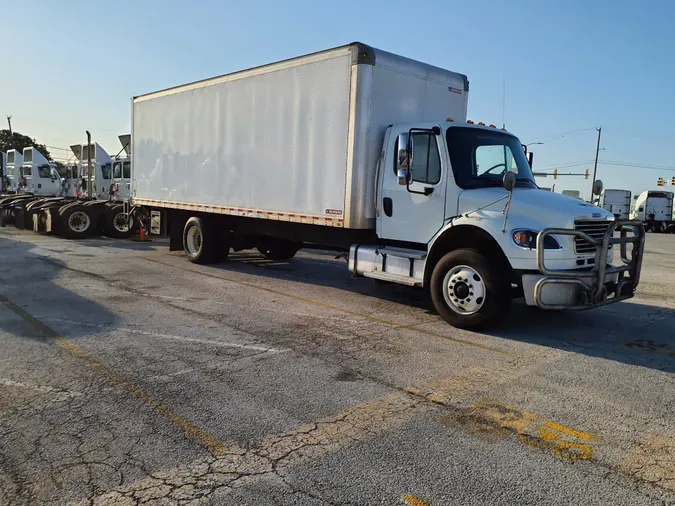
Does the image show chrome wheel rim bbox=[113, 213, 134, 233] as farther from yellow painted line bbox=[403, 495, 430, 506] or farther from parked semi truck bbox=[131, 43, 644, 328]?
yellow painted line bbox=[403, 495, 430, 506]

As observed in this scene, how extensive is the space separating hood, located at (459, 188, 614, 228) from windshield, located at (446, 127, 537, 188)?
267 millimetres

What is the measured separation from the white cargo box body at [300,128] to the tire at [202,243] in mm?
475

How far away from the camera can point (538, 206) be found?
21.3 feet

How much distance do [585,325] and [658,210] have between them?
41.5 m

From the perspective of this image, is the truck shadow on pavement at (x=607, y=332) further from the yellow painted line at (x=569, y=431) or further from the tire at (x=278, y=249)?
the tire at (x=278, y=249)

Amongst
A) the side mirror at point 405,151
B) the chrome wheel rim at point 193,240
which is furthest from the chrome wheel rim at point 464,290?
the chrome wheel rim at point 193,240

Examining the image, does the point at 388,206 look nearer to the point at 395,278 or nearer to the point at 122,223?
the point at 395,278

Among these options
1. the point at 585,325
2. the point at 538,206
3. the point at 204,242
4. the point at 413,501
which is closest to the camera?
the point at 413,501

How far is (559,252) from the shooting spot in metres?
6.28

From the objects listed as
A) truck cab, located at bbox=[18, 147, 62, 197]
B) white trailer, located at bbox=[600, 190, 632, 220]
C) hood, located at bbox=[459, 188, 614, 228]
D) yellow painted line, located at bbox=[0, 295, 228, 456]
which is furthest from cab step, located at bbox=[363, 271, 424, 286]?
white trailer, located at bbox=[600, 190, 632, 220]

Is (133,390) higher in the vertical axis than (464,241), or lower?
lower

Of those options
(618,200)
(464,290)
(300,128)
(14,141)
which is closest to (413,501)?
(464,290)

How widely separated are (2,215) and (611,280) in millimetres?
24263

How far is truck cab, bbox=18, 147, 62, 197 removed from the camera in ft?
97.9
